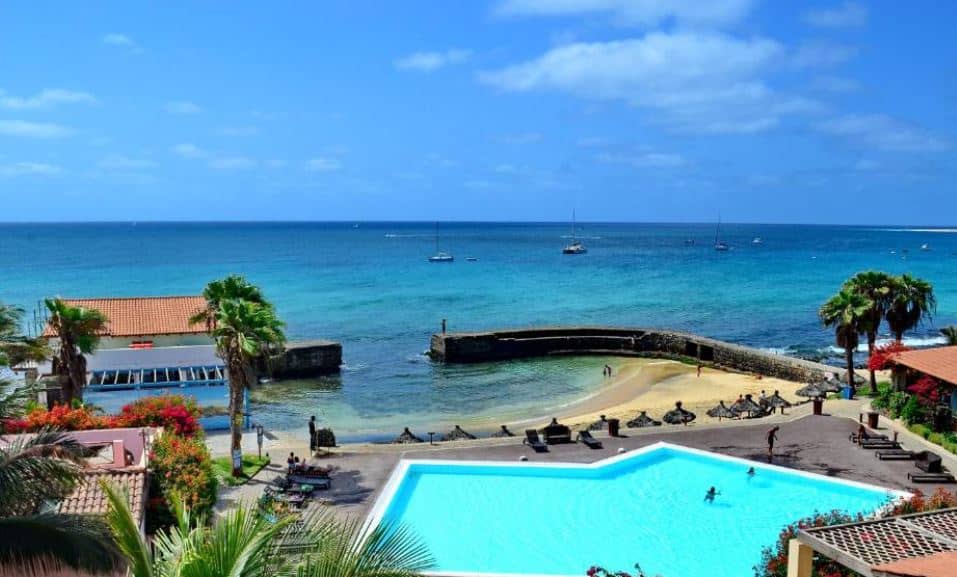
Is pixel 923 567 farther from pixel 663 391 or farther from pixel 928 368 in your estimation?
pixel 663 391

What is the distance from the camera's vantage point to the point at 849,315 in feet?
120

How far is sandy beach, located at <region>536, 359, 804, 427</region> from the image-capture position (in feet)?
129

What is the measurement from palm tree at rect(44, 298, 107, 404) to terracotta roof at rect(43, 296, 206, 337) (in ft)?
21.3

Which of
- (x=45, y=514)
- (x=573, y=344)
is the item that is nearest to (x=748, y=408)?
(x=573, y=344)

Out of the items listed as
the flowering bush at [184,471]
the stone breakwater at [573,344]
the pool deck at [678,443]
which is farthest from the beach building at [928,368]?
the flowering bush at [184,471]

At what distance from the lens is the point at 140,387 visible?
108 ft

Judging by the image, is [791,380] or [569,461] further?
[791,380]

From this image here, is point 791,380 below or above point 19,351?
below

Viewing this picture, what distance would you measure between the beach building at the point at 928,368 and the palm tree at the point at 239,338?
2417 cm

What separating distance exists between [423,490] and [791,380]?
33206mm

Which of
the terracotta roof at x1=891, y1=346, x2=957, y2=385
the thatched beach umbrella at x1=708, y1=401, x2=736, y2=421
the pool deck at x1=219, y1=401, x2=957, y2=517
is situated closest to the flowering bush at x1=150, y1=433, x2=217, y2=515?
the pool deck at x1=219, y1=401, x2=957, y2=517

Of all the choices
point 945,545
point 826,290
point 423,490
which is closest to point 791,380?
point 423,490

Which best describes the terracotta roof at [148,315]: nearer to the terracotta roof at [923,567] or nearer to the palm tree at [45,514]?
the palm tree at [45,514]

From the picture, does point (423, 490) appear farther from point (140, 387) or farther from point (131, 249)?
point (131, 249)
